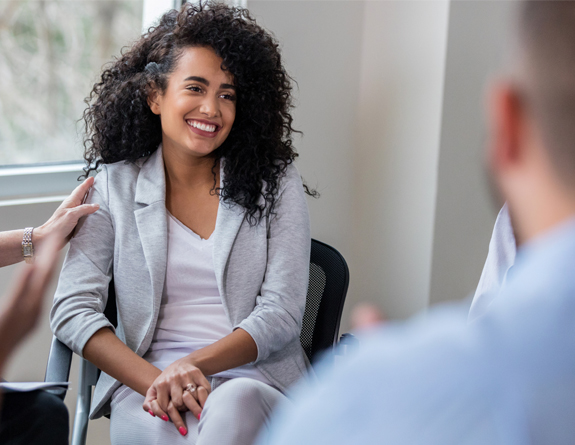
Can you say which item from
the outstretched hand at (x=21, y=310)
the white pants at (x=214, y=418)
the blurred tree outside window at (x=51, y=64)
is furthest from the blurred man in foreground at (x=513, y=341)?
the blurred tree outside window at (x=51, y=64)

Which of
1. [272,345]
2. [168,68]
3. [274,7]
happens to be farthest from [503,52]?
[274,7]

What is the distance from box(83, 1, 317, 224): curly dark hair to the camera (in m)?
1.61

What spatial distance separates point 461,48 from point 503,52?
202 centimetres

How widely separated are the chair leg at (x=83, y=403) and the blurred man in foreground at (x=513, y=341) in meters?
1.18

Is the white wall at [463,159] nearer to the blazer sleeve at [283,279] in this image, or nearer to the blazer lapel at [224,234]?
the blazer sleeve at [283,279]

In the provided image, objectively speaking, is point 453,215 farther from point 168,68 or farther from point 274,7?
point 168,68

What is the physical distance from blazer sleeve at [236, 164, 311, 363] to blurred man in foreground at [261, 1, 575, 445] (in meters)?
1.04

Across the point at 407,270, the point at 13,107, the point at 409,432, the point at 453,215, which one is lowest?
the point at 407,270

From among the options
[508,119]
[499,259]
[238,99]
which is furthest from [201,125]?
[508,119]

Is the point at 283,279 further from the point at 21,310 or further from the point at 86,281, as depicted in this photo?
the point at 21,310

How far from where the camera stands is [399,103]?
2490 mm

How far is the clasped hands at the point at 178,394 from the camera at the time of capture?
1.30 metres

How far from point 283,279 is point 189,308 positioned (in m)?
0.25

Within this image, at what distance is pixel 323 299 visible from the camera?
1.69 meters
